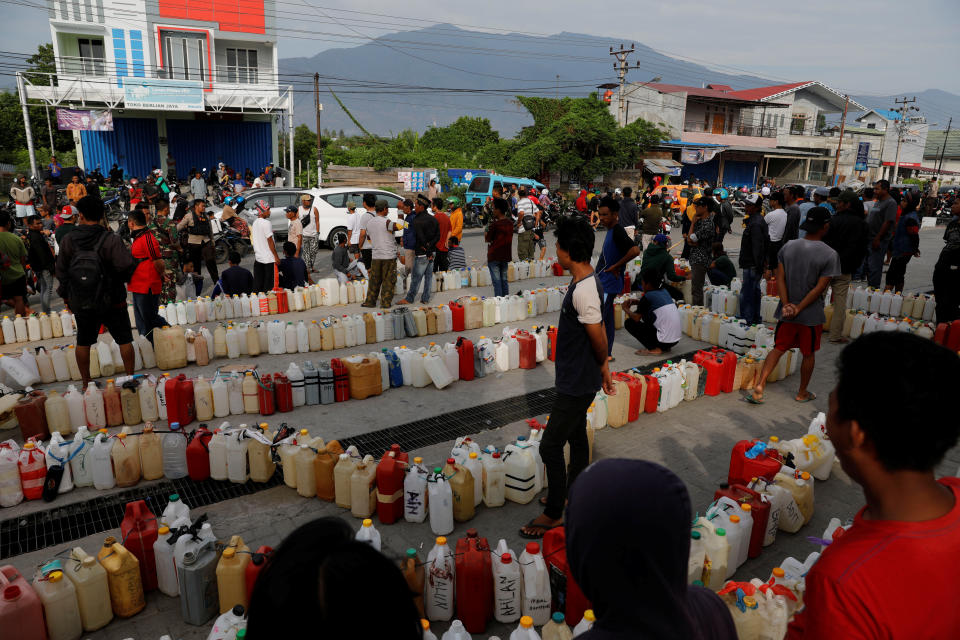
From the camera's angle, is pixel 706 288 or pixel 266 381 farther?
pixel 706 288

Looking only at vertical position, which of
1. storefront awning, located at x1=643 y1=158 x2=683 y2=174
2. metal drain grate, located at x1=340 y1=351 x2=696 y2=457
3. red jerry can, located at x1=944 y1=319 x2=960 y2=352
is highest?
storefront awning, located at x1=643 y1=158 x2=683 y2=174

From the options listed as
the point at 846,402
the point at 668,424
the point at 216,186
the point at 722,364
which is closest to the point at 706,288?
the point at 722,364

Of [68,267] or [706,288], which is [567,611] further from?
[706,288]

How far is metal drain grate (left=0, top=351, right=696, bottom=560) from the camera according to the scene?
396 centimetres

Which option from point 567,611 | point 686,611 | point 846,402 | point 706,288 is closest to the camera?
point 686,611

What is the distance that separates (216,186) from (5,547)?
77.0ft

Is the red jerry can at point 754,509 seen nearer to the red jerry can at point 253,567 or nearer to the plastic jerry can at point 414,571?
the plastic jerry can at point 414,571

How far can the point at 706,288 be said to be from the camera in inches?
382

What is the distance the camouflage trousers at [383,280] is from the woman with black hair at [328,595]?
8483 mm

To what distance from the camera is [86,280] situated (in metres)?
5.54

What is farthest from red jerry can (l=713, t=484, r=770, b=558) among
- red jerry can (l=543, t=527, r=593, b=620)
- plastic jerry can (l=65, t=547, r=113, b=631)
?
plastic jerry can (l=65, t=547, r=113, b=631)

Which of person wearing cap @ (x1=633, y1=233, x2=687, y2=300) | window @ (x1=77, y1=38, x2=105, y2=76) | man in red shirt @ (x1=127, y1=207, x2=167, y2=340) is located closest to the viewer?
man in red shirt @ (x1=127, y1=207, x2=167, y2=340)

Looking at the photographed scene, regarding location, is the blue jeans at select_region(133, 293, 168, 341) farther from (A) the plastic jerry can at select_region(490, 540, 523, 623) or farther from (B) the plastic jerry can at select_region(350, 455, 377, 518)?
(A) the plastic jerry can at select_region(490, 540, 523, 623)

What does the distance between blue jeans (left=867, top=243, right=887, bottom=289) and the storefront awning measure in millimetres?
23307
